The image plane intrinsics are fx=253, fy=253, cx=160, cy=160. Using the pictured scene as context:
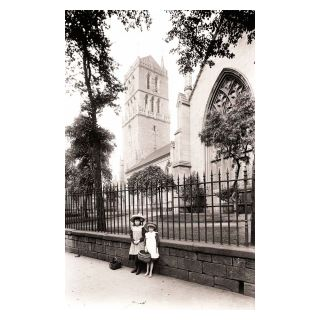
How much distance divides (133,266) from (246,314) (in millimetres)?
2363

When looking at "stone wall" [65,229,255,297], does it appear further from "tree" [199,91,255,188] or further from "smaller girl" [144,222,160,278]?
"tree" [199,91,255,188]

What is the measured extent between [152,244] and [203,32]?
398 cm

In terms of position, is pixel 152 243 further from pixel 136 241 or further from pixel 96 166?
pixel 96 166

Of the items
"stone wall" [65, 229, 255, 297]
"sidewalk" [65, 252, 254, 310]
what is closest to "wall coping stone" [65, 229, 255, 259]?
"stone wall" [65, 229, 255, 297]

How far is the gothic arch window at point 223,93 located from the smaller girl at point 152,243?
768cm

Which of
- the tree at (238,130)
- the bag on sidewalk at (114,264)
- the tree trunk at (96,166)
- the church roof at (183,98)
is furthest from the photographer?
the church roof at (183,98)

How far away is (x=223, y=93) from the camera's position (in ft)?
46.1

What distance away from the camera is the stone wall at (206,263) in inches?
139

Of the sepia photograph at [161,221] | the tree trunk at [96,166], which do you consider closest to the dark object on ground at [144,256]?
the sepia photograph at [161,221]

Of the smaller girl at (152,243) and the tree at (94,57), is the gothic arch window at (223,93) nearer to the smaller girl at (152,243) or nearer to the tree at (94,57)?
the tree at (94,57)

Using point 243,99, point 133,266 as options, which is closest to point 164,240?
point 133,266

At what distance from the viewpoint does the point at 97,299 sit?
12.2 feet

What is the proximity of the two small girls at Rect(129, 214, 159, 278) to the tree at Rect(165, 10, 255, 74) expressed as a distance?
3.17m
